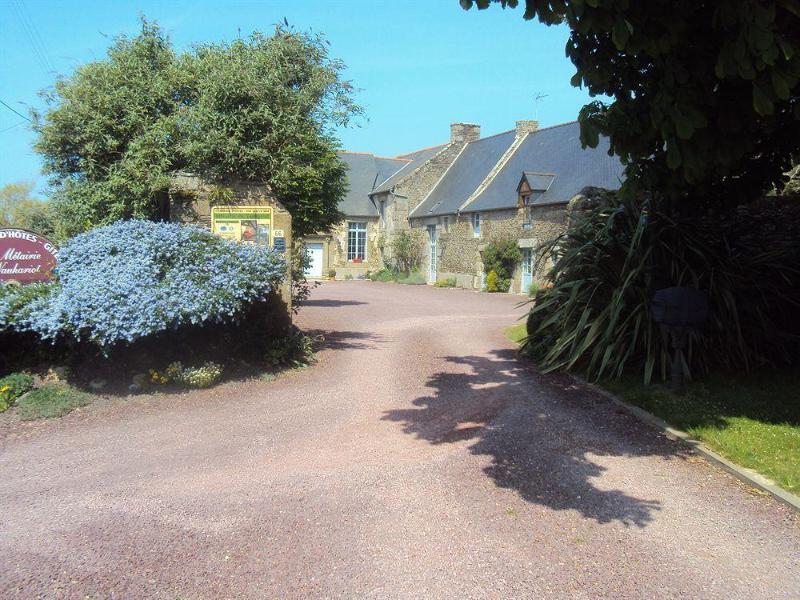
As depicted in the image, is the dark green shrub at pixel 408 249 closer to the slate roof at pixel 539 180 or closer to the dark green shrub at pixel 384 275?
the dark green shrub at pixel 384 275

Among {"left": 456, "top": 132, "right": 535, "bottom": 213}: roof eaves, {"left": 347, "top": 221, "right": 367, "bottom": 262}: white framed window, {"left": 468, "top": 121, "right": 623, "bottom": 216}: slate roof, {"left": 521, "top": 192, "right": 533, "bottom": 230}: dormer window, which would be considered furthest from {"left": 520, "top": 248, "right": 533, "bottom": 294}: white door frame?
{"left": 347, "top": 221, "right": 367, "bottom": 262}: white framed window

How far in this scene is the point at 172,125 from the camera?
30.3 feet

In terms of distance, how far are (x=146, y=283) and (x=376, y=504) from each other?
13.9 ft

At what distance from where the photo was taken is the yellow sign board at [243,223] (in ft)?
30.2

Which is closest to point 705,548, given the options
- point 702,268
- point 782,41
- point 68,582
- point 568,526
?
point 568,526

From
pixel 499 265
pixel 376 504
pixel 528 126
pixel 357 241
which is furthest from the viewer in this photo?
pixel 357 241

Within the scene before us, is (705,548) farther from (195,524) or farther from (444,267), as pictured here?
(444,267)

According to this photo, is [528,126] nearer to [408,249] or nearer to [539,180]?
[539,180]

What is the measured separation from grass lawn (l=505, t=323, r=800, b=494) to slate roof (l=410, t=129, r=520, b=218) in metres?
24.8

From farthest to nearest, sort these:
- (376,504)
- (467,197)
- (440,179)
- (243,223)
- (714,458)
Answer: (440,179) → (467,197) → (243,223) → (714,458) → (376,504)

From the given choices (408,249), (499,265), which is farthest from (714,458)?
(408,249)

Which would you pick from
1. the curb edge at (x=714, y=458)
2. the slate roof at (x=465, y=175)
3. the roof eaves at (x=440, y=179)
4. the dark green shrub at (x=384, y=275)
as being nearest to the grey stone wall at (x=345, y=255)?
the dark green shrub at (x=384, y=275)

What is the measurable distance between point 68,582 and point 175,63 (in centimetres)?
808

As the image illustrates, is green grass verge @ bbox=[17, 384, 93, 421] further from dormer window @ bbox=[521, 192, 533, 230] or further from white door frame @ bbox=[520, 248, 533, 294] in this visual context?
dormer window @ bbox=[521, 192, 533, 230]
